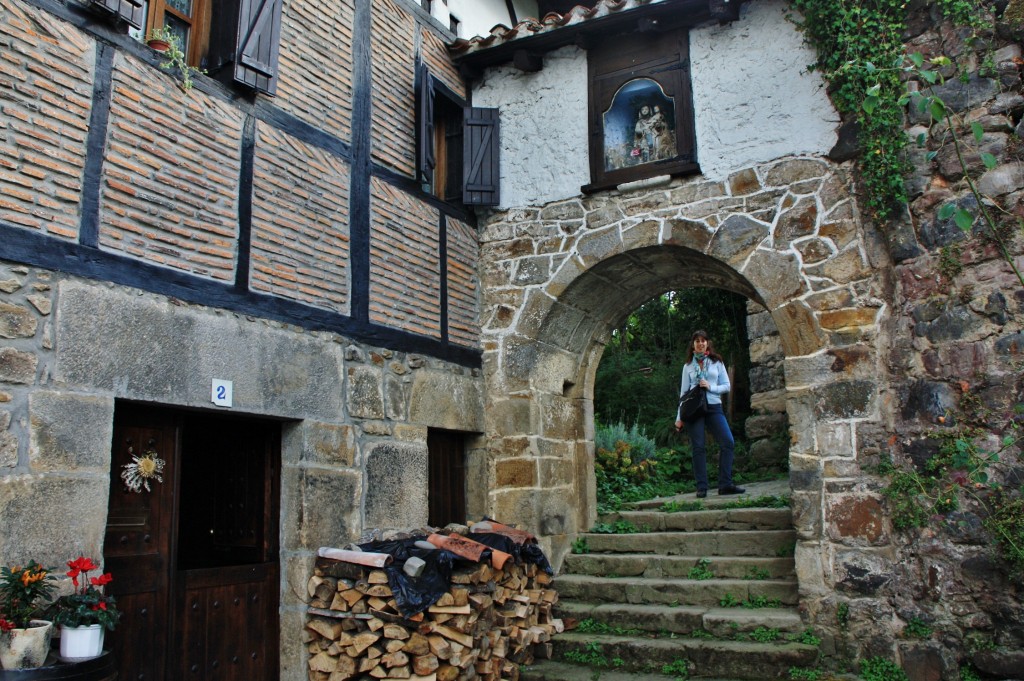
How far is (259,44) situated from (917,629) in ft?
16.4

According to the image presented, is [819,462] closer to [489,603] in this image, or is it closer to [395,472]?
[489,603]

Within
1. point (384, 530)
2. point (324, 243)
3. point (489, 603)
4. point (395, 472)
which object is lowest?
point (489, 603)

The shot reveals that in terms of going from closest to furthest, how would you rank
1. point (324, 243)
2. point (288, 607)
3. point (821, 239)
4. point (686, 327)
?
point (288, 607) → point (324, 243) → point (821, 239) → point (686, 327)

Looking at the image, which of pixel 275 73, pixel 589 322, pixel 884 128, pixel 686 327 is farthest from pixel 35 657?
pixel 686 327

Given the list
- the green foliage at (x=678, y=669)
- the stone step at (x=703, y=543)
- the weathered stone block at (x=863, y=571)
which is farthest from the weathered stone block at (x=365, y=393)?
the weathered stone block at (x=863, y=571)

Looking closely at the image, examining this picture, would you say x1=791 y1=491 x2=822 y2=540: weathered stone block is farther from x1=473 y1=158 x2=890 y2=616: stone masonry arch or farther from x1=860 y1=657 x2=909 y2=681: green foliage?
x1=860 y1=657 x2=909 y2=681: green foliage

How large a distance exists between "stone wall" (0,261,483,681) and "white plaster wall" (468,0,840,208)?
1.79m

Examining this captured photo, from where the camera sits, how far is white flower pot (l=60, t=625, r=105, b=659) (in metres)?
3.00

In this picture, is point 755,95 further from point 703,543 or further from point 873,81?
point 703,543

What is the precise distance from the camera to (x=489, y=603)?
4.73 m

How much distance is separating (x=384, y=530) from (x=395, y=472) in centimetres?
38

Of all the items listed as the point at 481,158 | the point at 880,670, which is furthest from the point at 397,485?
the point at 880,670

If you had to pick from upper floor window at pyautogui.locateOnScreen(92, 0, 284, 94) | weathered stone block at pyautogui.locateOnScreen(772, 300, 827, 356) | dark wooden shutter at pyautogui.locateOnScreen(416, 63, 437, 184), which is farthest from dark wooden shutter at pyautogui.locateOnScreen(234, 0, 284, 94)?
weathered stone block at pyautogui.locateOnScreen(772, 300, 827, 356)

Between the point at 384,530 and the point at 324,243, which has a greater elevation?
the point at 324,243
